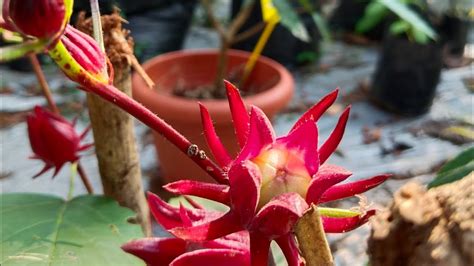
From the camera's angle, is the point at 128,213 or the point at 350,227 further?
the point at 128,213

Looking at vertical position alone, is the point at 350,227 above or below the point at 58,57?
below

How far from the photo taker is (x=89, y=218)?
0.64 m

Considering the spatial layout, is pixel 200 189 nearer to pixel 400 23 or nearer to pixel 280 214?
pixel 280 214

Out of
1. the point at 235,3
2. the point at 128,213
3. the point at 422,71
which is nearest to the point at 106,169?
the point at 128,213

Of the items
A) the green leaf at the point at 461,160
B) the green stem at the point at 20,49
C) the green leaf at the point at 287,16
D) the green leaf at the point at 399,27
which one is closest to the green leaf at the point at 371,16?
the green leaf at the point at 399,27

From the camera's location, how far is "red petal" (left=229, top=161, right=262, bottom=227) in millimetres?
332

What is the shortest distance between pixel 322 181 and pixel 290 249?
6cm

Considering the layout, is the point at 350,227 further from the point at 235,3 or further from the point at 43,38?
the point at 235,3

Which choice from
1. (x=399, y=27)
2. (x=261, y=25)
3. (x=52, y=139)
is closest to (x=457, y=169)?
(x=52, y=139)

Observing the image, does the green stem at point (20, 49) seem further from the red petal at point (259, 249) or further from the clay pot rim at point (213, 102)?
the clay pot rim at point (213, 102)

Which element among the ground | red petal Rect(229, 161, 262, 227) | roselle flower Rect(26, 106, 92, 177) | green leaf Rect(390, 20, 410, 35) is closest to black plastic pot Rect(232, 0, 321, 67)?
the ground

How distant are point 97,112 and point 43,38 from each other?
0.30 m

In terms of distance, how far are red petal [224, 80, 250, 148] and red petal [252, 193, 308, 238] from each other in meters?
0.07

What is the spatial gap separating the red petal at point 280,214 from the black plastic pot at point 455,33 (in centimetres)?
278
